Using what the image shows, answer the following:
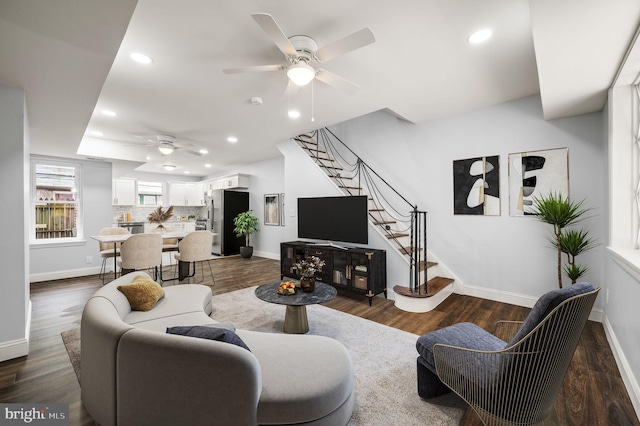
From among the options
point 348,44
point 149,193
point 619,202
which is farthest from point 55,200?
point 619,202

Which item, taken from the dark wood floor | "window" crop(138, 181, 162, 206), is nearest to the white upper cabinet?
"window" crop(138, 181, 162, 206)

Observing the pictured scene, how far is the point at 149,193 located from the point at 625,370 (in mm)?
10613

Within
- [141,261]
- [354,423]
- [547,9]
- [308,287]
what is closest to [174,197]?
[141,261]

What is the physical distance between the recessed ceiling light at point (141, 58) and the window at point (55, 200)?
4.56 m

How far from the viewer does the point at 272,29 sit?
6.04ft

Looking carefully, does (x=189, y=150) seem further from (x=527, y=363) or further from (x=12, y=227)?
(x=527, y=363)

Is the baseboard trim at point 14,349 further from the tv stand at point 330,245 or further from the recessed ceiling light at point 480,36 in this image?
the recessed ceiling light at point 480,36

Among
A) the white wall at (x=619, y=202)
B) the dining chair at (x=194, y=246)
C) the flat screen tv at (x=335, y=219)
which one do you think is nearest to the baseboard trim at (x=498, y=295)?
the white wall at (x=619, y=202)

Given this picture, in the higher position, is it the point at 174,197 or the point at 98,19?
the point at 98,19

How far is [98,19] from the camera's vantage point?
63.4 inches

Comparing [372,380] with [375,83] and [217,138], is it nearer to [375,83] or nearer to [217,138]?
[375,83]

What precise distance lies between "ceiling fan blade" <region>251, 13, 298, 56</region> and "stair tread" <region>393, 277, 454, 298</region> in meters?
3.04

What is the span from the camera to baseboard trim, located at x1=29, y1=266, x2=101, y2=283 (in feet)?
16.9

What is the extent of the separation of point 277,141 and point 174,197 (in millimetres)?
5580
